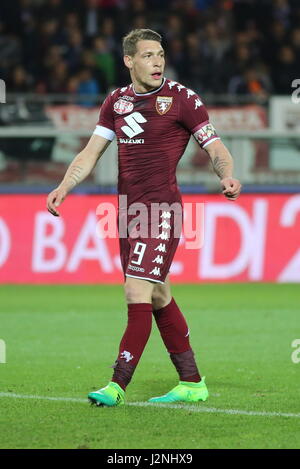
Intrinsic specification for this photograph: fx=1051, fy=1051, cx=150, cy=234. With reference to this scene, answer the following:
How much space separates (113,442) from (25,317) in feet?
20.0

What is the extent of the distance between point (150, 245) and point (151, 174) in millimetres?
481

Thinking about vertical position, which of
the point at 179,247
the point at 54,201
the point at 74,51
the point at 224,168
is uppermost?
the point at 74,51

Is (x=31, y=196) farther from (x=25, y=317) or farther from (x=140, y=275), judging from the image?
(x=140, y=275)

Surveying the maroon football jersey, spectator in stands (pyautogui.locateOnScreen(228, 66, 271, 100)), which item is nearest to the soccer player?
the maroon football jersey

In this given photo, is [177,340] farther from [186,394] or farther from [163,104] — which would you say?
[163,104]

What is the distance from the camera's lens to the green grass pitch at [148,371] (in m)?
5.83

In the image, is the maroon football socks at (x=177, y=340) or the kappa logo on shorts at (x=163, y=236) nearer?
the kappa logo on shorts at (x=163, y=236)

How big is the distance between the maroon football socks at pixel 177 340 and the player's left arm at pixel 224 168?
3.13 feet

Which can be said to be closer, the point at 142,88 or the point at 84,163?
the point at 142,88

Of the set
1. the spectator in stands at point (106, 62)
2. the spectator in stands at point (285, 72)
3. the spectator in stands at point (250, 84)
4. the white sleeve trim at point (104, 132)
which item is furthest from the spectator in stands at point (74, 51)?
the white sleeve trim at point (104, 132)

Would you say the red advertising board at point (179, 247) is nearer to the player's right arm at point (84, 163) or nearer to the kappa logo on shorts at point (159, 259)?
the player's right arm at point (84, 163)

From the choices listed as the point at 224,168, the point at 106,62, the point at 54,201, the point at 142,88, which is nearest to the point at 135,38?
the point at 142,88

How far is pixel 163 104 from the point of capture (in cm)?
691

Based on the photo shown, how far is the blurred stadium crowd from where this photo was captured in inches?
733
